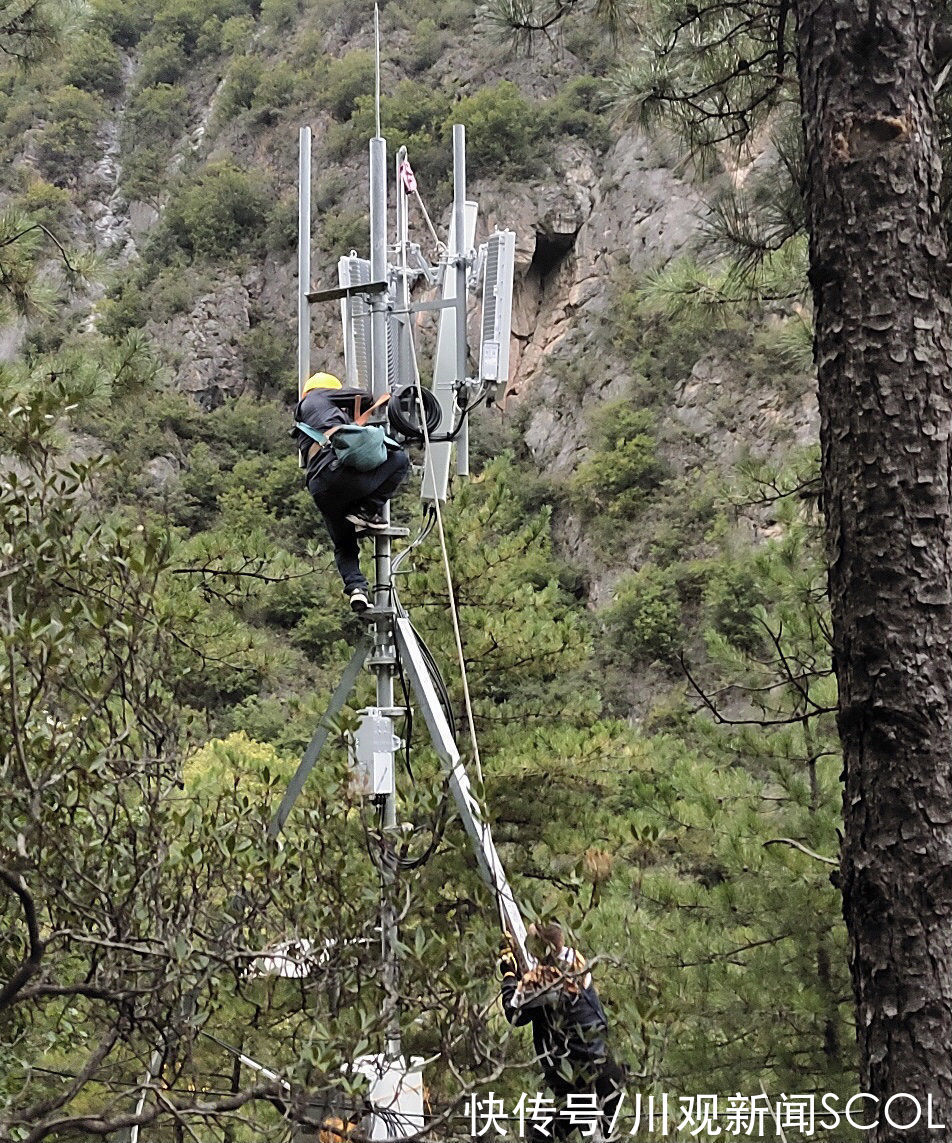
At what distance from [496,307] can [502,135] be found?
23.5 m

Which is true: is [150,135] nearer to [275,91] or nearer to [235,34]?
[235,34]

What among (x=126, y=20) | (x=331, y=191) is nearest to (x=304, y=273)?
(x=331, y=191)

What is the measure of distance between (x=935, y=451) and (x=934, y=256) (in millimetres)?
410

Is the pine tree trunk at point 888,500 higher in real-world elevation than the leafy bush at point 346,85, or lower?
lower

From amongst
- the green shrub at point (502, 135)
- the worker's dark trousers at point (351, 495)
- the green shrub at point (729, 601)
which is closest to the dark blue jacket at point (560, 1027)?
the worker's dark trousers at point (351, 495)

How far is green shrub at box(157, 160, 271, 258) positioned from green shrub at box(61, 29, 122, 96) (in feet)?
28.9

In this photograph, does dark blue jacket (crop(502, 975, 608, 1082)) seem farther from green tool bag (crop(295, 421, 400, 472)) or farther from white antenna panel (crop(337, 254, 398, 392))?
white antenna panel (crop(337, 254, 398, 392))

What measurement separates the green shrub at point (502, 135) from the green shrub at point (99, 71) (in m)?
14.8

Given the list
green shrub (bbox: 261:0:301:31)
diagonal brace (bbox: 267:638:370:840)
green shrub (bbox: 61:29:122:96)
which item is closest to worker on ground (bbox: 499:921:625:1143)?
diagonal brace (bbox: 267:638:370:840)

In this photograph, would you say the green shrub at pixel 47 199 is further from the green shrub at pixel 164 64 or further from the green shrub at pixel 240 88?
the green shrub at pixel 164 64

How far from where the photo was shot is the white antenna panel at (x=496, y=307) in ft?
11.3

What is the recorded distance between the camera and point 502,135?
2528 centimetres

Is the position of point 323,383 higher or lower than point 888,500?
higher

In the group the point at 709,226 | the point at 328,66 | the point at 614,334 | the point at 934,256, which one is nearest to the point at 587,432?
the point at 614,334
